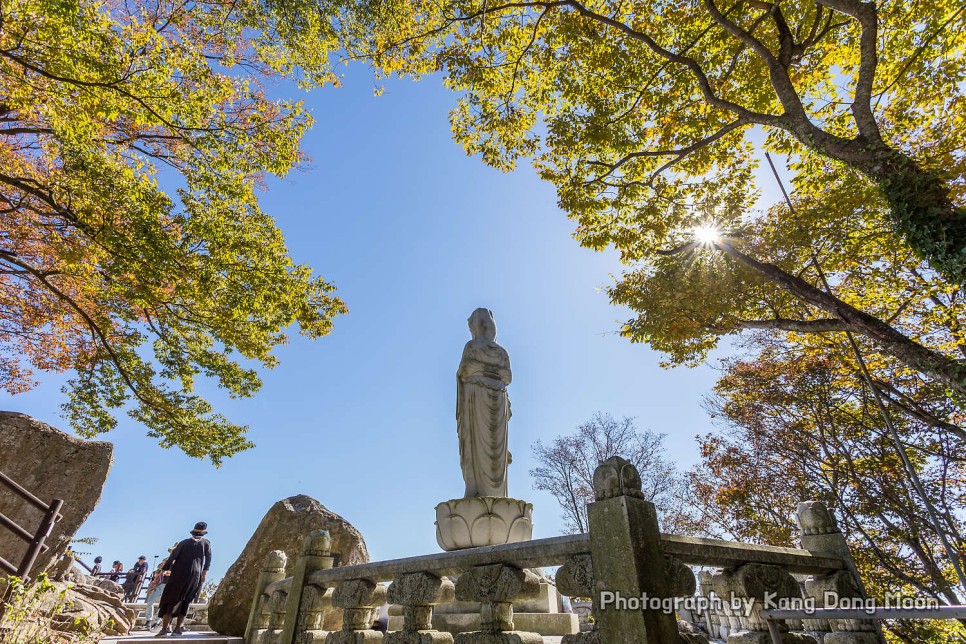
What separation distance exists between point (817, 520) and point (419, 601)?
3201mm

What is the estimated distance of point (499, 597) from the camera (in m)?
3.00

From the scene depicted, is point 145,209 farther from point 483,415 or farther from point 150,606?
point 150,606

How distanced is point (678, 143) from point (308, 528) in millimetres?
9181

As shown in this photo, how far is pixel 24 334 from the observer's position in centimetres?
936

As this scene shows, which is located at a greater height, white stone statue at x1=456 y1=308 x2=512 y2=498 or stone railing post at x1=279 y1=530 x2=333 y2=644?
white stone statue at x1=456 y1=308 x2=512 y2=498

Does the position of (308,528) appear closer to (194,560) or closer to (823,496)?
(194,560)

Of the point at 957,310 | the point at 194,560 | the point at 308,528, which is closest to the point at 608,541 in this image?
the point at 308,528

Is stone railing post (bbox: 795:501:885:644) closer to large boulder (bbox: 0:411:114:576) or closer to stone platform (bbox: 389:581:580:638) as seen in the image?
stone platform (bbox: 389:581:580:638)

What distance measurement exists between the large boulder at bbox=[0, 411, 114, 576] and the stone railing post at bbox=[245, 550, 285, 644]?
480 cm

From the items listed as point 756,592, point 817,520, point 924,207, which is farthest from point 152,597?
point 924,207

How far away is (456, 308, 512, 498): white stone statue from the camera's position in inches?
253

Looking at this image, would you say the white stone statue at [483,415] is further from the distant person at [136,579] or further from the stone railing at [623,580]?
the distant person at [136,579]

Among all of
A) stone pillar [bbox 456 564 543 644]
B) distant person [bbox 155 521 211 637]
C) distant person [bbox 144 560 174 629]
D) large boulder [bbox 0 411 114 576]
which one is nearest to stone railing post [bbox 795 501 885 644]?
stone pillar [bbox 456 564 543 644]

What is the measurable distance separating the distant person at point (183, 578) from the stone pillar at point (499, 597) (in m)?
6.26
